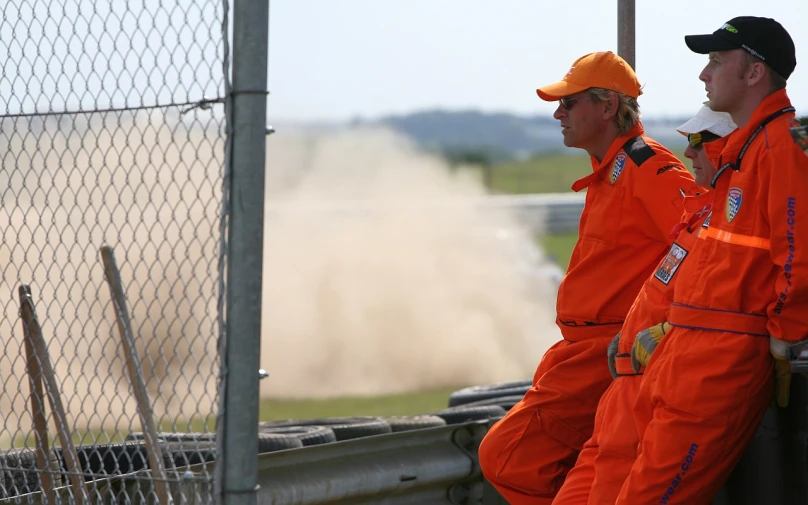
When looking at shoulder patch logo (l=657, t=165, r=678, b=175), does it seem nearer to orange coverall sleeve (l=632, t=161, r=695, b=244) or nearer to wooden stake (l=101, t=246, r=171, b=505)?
orange coverall sleeve (l=632, t=161, r=695, b=244)

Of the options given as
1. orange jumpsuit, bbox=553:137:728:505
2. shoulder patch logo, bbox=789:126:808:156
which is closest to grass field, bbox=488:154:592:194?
orange jumpsuit, bbox=553:137:728:505

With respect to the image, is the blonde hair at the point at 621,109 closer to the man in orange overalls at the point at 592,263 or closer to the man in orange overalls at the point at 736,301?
the man in orange overalls at the point at 592,263

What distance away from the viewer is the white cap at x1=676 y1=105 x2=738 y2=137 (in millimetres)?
3592

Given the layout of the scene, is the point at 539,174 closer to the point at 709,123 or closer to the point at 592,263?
the point at 592,263

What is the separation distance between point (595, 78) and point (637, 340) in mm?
1208

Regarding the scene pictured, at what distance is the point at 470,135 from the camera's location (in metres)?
89.4

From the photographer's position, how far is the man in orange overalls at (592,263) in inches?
157

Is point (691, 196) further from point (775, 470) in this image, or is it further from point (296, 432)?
point (296, 432)

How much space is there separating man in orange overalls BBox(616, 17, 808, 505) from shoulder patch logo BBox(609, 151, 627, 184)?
756mm

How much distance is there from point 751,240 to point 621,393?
693mm

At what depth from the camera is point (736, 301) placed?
3.08 meters

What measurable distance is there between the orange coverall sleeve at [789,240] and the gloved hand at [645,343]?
373 millimetres

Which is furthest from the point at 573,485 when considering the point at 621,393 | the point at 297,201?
the point at 297,201

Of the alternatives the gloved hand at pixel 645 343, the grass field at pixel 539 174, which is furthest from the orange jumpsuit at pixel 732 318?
the grass field at pixel 539 174
